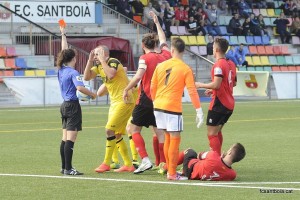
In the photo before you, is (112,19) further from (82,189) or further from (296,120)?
(82,189)

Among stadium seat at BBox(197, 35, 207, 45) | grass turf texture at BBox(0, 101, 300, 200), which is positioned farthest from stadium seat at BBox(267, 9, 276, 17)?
grass turf texture at BBox(0, 101, 300, 200)

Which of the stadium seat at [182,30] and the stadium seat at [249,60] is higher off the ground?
the stadium seat at [182,30]

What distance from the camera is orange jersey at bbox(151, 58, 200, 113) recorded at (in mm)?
13812

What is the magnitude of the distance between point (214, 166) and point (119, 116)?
2.18 m

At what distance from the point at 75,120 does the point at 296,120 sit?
13.0 meters

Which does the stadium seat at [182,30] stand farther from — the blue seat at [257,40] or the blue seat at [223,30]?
the blue seat at [257,40]

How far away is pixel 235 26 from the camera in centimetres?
4856

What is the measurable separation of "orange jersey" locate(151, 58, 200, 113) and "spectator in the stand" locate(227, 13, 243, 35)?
114 feet

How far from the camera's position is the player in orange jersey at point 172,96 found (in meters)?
13.7

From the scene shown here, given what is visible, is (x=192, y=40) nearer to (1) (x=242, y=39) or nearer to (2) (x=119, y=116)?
(1) (x=242, y=39)

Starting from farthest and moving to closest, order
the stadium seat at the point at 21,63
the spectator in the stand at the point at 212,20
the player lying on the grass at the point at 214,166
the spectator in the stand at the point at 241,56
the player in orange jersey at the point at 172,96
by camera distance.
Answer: the spectator in the stand at the point at 212,20, the spectator in the stand at the point at 241,56, the stadium seat at the point at 21,63, the player in orange jersey at the point at 172,96, the player lying on the grass at the point at 214,166

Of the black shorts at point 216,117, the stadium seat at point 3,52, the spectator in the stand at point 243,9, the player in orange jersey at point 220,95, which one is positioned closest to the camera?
the player in orange jersey at point 220,95

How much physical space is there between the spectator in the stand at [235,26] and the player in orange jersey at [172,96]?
114ft

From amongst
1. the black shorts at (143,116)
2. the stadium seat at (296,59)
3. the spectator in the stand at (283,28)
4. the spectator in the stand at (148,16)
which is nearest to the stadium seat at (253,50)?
the stadium seat at (296,59)
